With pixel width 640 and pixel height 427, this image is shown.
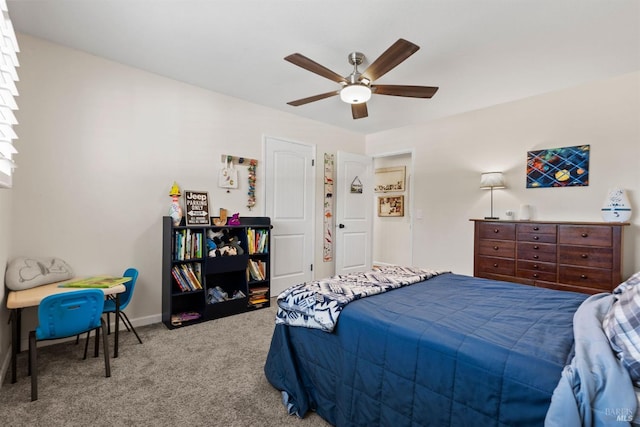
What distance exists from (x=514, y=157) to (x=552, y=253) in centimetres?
128

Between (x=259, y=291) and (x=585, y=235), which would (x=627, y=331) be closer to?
(x=585, y=235)

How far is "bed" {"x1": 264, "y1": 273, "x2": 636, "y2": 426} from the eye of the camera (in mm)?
1027

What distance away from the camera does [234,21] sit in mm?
2264

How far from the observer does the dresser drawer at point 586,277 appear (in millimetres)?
2822

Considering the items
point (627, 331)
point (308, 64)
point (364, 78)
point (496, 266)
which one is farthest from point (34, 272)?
→ point (496, 266)

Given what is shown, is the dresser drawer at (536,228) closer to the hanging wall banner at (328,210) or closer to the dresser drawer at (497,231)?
the dresser drawer at (497,231)

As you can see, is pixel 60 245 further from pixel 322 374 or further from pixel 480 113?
pixel 480 113

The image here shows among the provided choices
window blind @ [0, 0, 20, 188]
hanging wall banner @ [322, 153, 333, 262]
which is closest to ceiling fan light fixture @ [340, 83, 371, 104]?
window blind @ [0, 0, 20, 188]

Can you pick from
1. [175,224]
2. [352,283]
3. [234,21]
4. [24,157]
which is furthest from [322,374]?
[24,157]

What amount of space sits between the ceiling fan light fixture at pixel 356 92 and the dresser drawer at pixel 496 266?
2.41 meters

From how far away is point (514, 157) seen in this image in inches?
148

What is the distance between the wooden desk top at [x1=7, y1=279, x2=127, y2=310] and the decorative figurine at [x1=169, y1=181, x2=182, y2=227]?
858mm

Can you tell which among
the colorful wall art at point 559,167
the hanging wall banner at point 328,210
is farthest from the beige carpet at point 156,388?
the colorful wall art at point 559,167

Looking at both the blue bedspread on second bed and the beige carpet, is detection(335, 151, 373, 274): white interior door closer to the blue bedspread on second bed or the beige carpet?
the beige carpet
